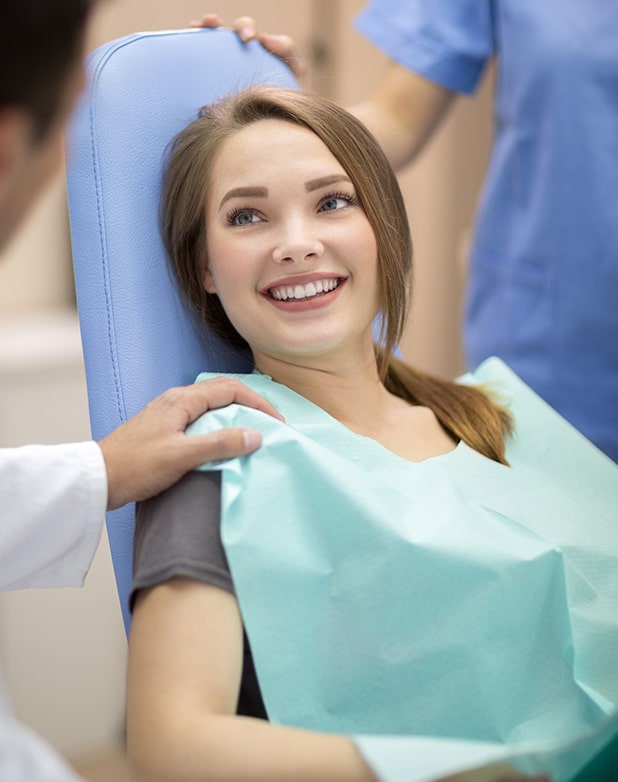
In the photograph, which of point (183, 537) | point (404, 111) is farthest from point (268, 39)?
point (183, 537)

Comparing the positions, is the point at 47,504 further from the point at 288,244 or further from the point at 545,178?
the point at 545,178

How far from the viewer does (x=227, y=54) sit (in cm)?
140

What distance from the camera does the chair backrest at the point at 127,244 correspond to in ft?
3.95

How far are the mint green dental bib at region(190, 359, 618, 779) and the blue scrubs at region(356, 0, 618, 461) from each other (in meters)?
0.51

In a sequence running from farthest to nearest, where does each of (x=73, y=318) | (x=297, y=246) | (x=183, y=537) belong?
1. (x=73, y=318)
2. (x=297, y=246)
3. (x=183, y=537)

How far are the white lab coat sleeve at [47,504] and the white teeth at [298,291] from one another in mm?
262

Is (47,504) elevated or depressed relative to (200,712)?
elevated

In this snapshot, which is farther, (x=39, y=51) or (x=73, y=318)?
(x=73, y=318)

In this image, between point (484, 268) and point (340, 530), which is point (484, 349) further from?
point (340, 530)

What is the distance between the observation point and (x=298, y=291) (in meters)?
1.18

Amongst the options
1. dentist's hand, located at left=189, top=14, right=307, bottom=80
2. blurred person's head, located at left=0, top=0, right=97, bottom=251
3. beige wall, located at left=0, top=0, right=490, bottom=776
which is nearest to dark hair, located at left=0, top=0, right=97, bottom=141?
blurred person's head, located at left=0, top=0, right=97, bottom=251

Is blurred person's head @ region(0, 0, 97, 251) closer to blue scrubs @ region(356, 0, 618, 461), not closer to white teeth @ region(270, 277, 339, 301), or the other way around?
white teeth @ region(270, 277, 339, 301)

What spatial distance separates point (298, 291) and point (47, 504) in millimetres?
346

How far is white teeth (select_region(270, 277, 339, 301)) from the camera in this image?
1.18 meters
